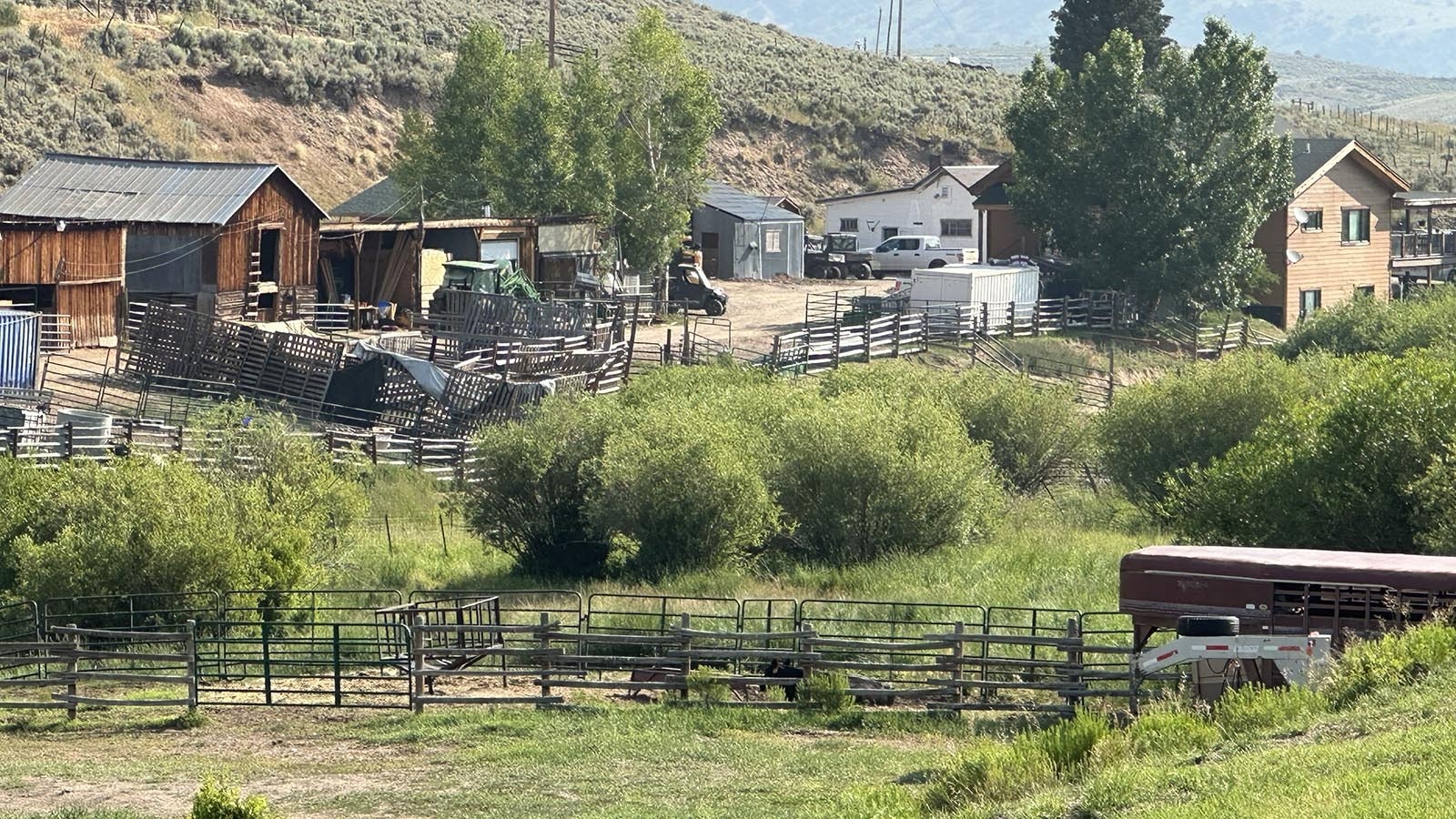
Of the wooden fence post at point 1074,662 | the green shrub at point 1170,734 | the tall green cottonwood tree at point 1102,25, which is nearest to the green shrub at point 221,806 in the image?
the green shrub at point 1170,734

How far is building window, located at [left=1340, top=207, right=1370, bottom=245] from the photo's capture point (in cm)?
6749

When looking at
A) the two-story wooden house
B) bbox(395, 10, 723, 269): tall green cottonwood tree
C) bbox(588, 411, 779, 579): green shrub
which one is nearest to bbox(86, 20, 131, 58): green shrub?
bbox(395, 10, 723, 269): tall green cottonwood tree

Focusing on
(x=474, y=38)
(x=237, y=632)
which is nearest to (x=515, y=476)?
(x=237, y=632)

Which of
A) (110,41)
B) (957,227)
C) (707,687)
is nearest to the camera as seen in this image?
(707,687)

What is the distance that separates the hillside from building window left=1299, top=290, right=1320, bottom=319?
121ft

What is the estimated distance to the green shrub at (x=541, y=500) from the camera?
34125 mm

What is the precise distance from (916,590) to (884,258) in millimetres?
45610

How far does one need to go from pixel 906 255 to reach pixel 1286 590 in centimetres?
5375

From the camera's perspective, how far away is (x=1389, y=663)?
16859 mm

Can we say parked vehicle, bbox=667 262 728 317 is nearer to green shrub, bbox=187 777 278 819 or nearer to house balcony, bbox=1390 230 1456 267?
house balcony, bbox=1390 230 1456 267

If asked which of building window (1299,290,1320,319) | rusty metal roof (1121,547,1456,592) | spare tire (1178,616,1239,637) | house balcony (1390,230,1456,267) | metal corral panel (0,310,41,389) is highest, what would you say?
house balcony (1390,230,1456,267)

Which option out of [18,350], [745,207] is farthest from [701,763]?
[745,207]

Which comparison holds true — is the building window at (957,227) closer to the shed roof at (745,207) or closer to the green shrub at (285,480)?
the shed roof at (745,207)

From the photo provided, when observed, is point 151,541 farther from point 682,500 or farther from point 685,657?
point 685,657
